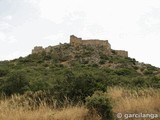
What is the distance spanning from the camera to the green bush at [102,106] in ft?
23.6

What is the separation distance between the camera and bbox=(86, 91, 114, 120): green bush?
720cm

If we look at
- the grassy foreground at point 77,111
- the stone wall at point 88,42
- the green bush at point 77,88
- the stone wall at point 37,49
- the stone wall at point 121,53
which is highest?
the stone wall at point 88,42

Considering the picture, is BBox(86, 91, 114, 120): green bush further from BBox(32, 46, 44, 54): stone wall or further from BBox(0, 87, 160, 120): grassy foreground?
BBox(32, 46, 44, 54): stone wall

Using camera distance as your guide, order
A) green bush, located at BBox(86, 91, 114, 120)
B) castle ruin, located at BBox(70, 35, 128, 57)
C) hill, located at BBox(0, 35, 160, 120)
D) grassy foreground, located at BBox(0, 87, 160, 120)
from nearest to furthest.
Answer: grassy foreground, located at BBox(0, 87, 160, 120) < green bush, located at BBox(86, 91, 114, 120) < hill, located at BBox(0, 35, 160, 120) < castle ruin, located at BBox(70, 35, 128, 57)

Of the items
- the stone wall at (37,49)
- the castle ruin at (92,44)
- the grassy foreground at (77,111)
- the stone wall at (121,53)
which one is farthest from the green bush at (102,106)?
the stone wall at (37,49)

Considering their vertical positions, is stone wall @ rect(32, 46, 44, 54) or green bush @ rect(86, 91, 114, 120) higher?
stone wall @ rect(32, 46, 44, 54)

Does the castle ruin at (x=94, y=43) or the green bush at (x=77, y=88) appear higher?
the castle ruin at (x=94, y=43)

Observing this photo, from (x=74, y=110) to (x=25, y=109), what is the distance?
1257mm

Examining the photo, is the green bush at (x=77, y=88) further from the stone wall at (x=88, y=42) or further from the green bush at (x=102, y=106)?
the stone wall at (x=88, y=42)

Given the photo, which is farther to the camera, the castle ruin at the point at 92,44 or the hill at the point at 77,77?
the castle ruin at the point at 92,44

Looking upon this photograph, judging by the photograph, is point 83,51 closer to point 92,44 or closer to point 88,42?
point 92,44

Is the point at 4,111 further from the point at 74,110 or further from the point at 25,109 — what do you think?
the point at 74,110

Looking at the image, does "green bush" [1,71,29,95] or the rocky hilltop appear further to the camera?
the rocky hilltop

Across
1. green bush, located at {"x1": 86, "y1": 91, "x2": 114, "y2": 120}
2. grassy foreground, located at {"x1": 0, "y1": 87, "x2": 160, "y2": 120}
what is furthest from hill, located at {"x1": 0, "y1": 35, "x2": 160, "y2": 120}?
grassy foreground, located at {"x1": 0, "y1": 87, "x2": 160, "y2": 120}
